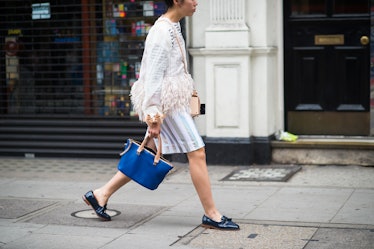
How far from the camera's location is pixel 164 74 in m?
6.42

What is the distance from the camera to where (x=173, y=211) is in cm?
723


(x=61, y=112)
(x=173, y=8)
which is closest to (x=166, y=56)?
(x=173, y=8)

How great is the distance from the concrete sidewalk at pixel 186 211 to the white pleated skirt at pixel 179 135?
679mm

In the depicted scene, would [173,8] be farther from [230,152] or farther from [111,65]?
[111,65]

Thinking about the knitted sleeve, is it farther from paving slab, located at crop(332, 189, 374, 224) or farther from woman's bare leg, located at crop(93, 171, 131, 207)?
paving slab, located at crop(332, 189, 374, 224)

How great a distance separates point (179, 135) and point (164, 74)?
0.52 meters

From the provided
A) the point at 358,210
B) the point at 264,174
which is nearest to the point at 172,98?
the point at 358,210

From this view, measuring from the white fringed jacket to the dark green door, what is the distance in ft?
12.2

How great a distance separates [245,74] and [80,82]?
8.25 ft

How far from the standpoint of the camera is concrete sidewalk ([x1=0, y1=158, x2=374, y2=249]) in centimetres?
611

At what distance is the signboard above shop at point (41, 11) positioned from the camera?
10.8m

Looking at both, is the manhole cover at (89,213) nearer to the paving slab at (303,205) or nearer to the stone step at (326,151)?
the paving slab at (303,205)

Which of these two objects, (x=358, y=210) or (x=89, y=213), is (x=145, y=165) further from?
(x=358, y=210)

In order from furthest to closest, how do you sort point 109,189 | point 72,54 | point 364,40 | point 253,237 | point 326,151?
point 72,54, point 364,40, point 326,151, point 109,189, point 253,237
